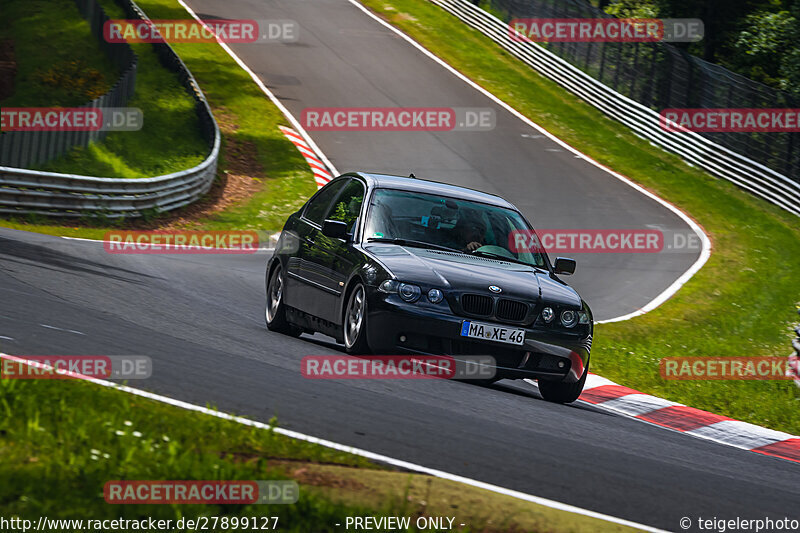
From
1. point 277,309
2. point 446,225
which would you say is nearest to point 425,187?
point 446,225

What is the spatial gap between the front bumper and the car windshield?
113 centimetres

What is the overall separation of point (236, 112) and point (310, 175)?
5.90 m

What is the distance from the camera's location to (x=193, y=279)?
14453 millimetres

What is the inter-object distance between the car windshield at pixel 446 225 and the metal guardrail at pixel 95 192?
11.4m

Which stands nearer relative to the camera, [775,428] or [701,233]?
[775,428]

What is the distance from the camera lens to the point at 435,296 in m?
8.45

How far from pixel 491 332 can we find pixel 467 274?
0.53 m

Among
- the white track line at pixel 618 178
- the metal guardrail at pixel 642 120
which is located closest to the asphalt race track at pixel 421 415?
the white track line at pixel 618 178

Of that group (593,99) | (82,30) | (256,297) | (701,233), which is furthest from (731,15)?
(256,297)

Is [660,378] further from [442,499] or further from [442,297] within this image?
[442,499]

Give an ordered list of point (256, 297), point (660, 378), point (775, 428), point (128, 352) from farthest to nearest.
Answer: point (256, 297) < point (660, 378) < point (775, 428) < point (128, 352)

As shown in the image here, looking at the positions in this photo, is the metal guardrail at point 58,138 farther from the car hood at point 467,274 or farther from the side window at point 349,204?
the car hood at point 467,274

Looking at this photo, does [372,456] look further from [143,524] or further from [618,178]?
[618,178]

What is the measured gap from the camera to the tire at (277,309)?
10539mm
